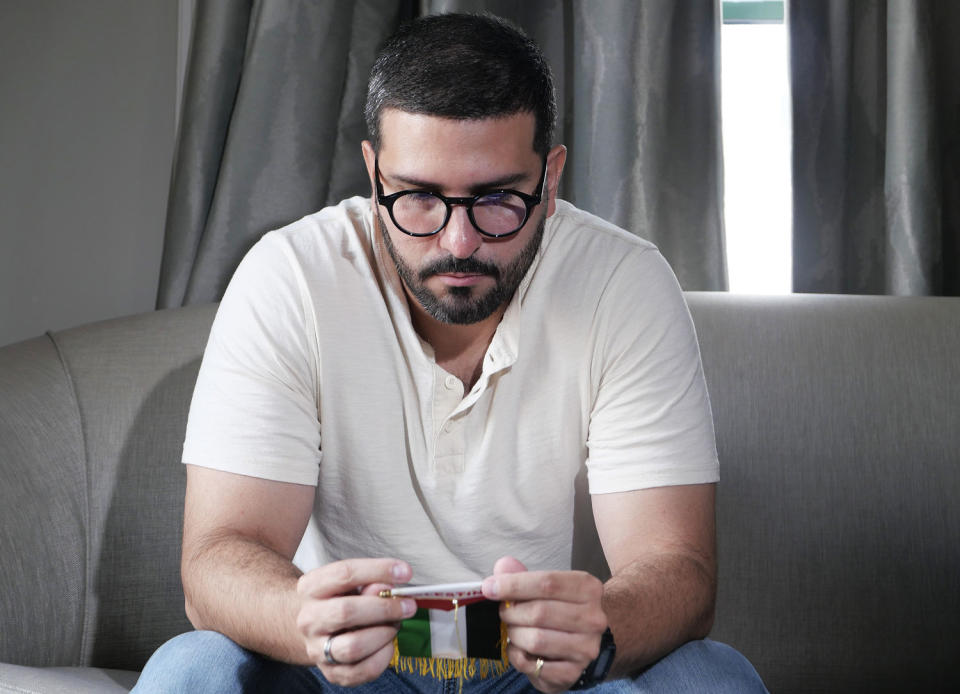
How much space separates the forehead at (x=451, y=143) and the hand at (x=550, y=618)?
1.58ft

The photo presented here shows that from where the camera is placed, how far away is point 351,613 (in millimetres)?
861

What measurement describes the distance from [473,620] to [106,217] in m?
1.53

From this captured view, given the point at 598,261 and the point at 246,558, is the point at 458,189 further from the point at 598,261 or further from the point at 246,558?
the point at 246,558

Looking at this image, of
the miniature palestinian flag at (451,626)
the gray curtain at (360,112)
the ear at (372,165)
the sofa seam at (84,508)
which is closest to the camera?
the miniature palestinian flag at (451,626)

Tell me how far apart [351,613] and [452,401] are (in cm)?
43

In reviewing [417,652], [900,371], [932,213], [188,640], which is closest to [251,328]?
[188,640]

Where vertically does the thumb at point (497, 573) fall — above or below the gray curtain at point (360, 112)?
below

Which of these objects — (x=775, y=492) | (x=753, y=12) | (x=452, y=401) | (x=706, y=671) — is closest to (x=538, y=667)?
(x=706, y=671)

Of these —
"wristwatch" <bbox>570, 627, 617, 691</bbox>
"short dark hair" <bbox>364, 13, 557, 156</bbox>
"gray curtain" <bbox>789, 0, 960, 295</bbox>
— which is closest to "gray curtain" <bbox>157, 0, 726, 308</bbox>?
"gray curtain" <bbox>789, 0, 960, 295</bbox>

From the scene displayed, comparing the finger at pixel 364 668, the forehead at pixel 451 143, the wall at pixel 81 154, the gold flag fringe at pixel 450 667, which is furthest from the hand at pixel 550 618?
the wall at pixel 81 154

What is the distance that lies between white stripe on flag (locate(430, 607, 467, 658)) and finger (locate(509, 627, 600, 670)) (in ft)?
0.15

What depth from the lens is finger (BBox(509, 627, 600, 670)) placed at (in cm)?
87

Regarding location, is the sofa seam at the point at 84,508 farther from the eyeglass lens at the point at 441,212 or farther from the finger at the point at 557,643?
the finger at the point at 557,643

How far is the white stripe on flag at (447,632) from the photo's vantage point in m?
0.86
